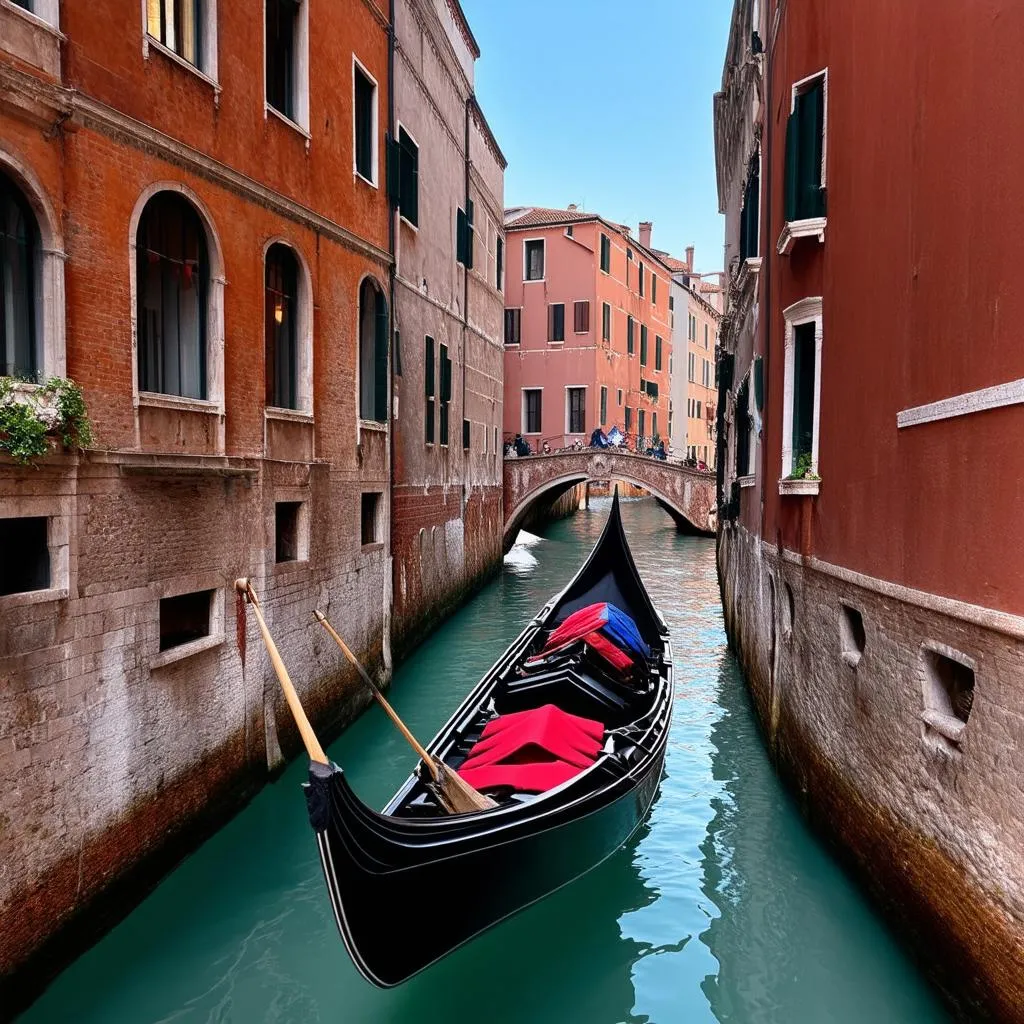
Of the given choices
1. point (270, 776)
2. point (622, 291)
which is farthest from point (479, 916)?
point (622, 291)

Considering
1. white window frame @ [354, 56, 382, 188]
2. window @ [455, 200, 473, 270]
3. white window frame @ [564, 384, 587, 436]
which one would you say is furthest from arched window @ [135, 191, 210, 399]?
white window frame @ [564, 384, 587, 436]

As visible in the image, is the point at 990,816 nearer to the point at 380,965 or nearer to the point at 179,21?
the point at 380,965

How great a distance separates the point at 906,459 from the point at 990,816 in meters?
1.67

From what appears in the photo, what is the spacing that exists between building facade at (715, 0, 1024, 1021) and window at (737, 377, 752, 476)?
9.52ft

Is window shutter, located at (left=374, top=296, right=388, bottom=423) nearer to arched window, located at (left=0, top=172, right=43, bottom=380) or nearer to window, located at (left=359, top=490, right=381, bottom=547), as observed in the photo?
window, located at (left=359, top=490, right=381, bottom=547)

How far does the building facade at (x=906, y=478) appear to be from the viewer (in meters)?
3.20

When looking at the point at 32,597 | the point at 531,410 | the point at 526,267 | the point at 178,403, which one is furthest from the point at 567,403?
the point at 32,597

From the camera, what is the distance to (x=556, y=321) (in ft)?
83.4

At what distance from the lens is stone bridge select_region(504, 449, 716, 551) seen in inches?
832

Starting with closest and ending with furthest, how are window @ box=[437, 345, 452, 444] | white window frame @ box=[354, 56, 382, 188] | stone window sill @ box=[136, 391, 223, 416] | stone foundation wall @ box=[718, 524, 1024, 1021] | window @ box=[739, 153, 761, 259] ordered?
stone foundation wall @ box=[718, 524, 1024, 1021] → stone window sill @ box=[136, 391, 223, 416] → white window frame @ box=[354, 56, 382, 188] → window @ box=[739, 153, 761, 259] → window @ box=[437, 345, 452, 444]

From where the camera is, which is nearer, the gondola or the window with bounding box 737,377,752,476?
the gondola

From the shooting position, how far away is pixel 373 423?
8758 millimetres

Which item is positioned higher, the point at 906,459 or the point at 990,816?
the point at 906,459

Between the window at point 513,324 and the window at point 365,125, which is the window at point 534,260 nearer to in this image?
the window at point 513,324
